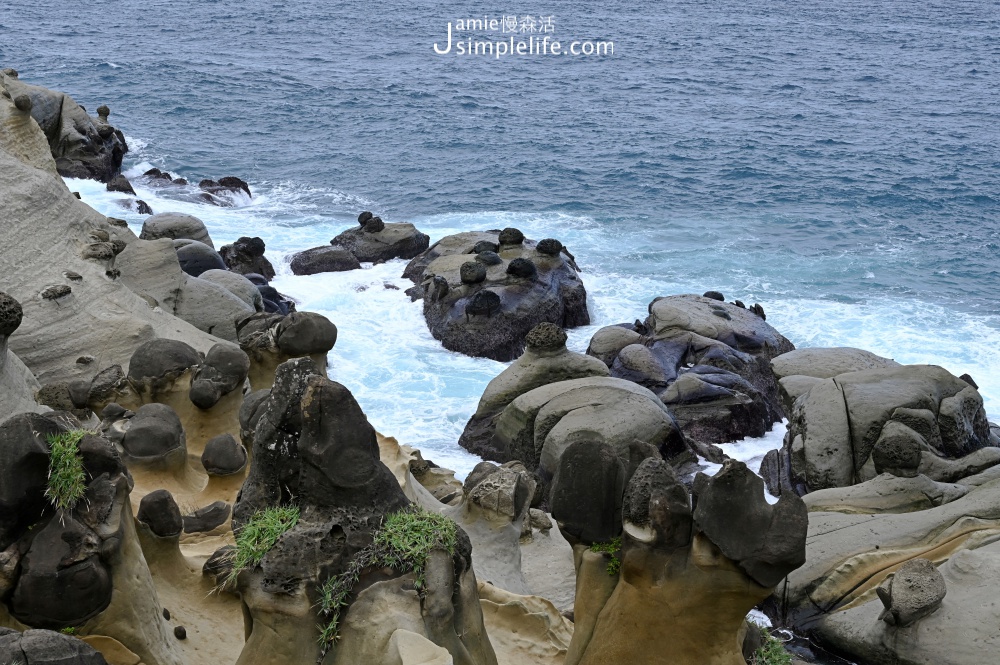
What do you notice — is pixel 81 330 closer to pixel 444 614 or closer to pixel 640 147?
pixel 444 614

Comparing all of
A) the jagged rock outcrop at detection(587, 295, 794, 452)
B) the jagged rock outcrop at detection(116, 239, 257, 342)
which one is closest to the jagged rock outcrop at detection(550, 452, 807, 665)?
the jagged rock outcrop at detection(587, 295, 794, 452)

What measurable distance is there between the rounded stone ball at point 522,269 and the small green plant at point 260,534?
18.0 meters

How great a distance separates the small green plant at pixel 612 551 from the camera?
6.72m

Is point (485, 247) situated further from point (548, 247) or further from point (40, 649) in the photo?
point (40, 649)

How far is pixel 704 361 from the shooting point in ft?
66.6

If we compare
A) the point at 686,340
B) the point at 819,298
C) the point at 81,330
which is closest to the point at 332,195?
the point at 819,298

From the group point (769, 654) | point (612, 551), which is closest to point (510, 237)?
point (769, 654)

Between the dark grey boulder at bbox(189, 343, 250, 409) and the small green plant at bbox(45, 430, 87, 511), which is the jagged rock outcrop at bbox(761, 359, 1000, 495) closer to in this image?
the dark grey boulder at bbox(189, 343, 250, 409)

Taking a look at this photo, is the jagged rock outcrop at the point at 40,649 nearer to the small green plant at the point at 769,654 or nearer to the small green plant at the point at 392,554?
the small green plant at the point at 392,554

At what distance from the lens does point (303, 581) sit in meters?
5.54

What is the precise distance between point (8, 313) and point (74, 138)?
83.6 feet

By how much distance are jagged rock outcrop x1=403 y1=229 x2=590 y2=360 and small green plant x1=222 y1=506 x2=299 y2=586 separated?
17.3 m

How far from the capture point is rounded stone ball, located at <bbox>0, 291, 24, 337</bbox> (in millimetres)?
10289

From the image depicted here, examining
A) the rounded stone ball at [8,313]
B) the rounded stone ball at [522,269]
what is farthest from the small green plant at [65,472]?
the rounded stone ball at [522,269]
